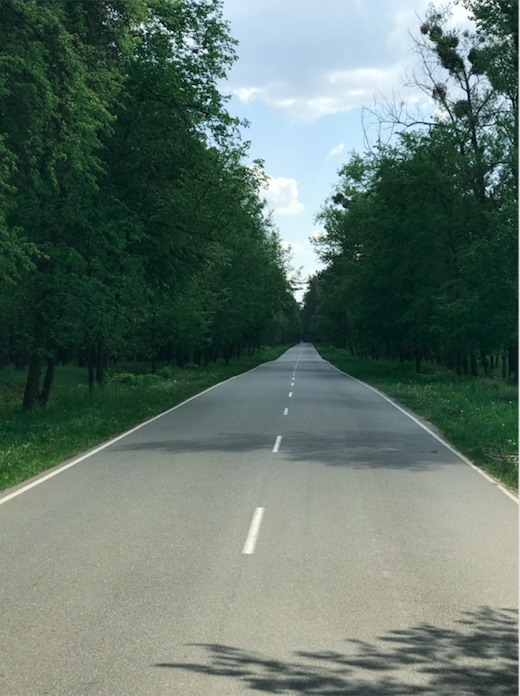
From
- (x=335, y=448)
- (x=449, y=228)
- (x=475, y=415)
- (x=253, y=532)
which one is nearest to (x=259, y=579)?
(x=253, y=532)

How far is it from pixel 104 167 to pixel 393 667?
21.4 meters

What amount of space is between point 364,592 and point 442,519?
3084 mm

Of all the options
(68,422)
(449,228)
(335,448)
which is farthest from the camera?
(449,228)

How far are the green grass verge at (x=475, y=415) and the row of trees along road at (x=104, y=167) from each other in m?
9.45

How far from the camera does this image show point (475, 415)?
20.3m

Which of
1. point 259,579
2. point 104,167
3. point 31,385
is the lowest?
point 259,579

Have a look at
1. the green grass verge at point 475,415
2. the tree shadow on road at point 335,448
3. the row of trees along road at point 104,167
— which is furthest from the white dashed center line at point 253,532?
the row of trees along road at point 104,167

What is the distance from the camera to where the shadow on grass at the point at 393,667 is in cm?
465

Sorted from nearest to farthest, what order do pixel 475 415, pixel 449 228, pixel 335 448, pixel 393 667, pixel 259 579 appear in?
1. pixel 393 667
2. pixel 259 579
3. pixel 335 448
4. pixel 475 415
5. pixel 449 228

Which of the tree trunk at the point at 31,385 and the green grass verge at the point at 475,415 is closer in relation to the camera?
the green grass verge at the point at 475,415

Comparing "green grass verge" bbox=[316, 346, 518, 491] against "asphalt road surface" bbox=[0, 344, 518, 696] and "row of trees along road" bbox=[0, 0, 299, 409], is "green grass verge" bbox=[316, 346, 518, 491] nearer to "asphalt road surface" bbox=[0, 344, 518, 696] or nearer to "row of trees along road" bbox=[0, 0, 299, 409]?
"asphalt road surface" bbox=[0, 344, 518, 696]

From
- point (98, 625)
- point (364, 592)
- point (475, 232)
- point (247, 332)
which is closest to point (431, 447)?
Result: point (364, 592)

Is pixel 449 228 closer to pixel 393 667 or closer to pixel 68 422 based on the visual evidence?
pixel 68 422

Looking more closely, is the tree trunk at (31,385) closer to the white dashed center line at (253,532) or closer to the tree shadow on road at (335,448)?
the tree shadow on road at (335,448)
